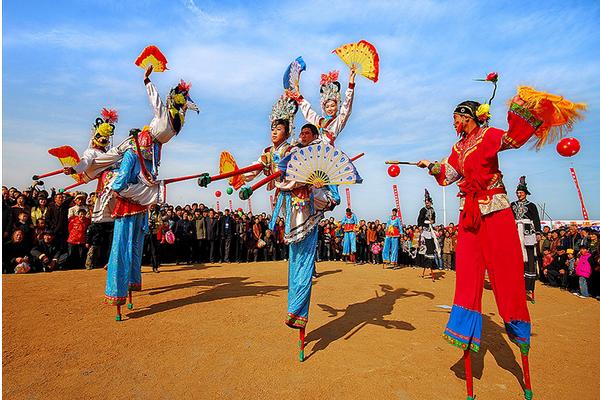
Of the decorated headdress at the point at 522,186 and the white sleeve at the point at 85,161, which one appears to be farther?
the decorated headdress at the point at 522,186

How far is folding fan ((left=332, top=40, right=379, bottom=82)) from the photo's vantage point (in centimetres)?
544

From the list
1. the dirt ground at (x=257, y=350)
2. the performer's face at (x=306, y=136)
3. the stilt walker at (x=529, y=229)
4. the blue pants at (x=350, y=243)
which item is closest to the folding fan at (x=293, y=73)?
the performer's face at (x=306, y=136)

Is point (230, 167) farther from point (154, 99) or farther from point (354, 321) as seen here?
point (354, 321)

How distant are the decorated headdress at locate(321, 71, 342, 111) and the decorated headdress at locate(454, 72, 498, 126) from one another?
2.37 m

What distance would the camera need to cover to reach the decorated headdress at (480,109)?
377cm

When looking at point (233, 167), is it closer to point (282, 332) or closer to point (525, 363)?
point (282, 332)

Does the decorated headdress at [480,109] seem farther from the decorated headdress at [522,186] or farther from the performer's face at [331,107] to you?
the decorated headdress at [522,186]

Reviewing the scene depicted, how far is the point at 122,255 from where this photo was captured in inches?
213

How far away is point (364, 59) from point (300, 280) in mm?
3500


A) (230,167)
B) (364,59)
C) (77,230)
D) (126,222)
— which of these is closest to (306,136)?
(230,167)

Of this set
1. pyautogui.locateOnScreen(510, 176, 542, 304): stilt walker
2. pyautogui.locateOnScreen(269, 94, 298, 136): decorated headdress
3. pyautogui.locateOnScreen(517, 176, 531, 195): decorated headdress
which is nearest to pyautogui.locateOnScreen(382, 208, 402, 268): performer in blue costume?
pyautogui.locateOnScreen(517, 176, 531, 195): decorated headdress

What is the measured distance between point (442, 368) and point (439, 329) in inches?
57.7

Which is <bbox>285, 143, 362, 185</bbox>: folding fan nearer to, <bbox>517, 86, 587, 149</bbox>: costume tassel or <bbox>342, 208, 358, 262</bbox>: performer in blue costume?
<bbox>517, 86, 587, 149</bbox>: costume tassel

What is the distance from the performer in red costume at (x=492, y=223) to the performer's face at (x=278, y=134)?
2.23 m
